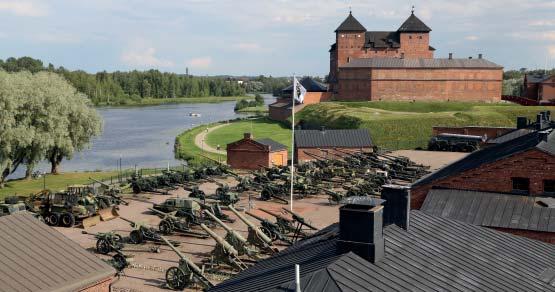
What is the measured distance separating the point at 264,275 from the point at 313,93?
92944 millimetres

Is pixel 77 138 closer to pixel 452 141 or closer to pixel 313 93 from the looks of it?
pixel 452 141

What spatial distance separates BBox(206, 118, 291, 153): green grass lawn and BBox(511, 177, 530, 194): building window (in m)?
46.0

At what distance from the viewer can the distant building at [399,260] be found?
9289 millimetres

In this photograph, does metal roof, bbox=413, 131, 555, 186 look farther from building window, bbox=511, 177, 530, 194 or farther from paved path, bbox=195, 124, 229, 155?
paved path, bbox=195, 124, 229, 155

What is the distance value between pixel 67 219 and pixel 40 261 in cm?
1385

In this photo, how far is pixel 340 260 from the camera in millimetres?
9438

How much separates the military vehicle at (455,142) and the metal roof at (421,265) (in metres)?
40.2

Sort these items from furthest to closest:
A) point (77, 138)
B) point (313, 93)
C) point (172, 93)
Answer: point (172, 93) < point (313, 93) < point (77, 138)

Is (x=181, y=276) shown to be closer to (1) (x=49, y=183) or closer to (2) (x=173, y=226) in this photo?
(2) (x=173, y=226)

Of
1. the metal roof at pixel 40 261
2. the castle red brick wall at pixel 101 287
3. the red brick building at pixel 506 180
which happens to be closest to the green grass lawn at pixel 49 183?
the metal roof at pixel 40 261

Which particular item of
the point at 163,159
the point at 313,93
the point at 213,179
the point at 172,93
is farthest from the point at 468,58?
the point at 172,93

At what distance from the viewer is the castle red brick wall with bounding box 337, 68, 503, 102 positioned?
8981 centimetres

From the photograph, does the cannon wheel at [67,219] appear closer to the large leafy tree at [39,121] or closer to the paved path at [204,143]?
the large leafy tree at [39,121]

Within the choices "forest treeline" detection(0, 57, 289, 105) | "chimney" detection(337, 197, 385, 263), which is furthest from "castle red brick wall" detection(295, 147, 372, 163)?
"forest treeline" detection(0, 57, 289, 105)
